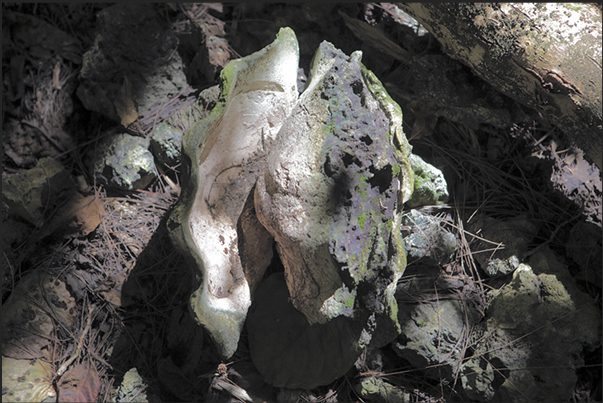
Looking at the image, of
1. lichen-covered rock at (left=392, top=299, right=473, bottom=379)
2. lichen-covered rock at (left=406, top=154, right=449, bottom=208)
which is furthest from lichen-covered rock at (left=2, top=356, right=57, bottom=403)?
lichen-covered rock at (left=406, top=154, right=449, bottom=208)

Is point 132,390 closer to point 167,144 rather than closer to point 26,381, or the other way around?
point 26,381

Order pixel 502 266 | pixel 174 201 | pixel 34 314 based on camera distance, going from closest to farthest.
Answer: pixel 34 314, pixel 502 266, pixel 174 201

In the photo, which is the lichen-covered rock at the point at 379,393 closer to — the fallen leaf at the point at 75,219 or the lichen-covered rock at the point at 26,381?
the lichen-covered rock at the point at 26,381

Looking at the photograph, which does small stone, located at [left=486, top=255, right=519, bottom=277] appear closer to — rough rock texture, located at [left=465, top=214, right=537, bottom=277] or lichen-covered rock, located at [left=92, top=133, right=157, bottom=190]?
rough rock texture, located at [left=465, top=214, right=537, bottom=277]

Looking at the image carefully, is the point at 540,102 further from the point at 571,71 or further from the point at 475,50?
the point at 475,50

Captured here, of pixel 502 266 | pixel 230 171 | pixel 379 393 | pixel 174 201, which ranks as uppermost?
pixel 230 171

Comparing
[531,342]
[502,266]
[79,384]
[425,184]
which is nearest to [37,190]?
[79,384]

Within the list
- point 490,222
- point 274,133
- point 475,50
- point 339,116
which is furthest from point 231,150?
point 490,222
